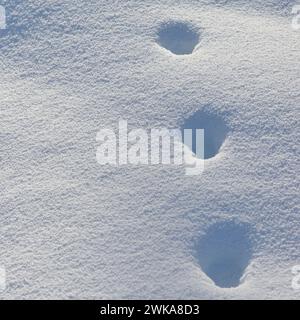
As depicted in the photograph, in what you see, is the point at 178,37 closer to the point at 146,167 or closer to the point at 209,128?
the point at 209,128

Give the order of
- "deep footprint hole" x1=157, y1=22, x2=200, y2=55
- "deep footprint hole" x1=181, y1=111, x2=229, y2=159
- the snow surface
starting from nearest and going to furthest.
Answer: the snow surface < "deep footprint hole" x1=181, y1=111, x2=229, y2=159 < "deep footprint hole" x1=157, y1=22, x2=200, y2=55

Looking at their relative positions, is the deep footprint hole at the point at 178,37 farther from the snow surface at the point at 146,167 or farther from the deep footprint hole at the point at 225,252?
the deep footprint hole at the point at 225,252

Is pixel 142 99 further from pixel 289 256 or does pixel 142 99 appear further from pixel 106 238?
pixel 289 256

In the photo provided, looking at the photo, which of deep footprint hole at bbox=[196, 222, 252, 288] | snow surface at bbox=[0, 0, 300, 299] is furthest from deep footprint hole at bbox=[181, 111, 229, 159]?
deep footprint hole at bbox=[196, 222, 252, 288]

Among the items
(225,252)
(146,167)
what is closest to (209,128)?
(146,167)

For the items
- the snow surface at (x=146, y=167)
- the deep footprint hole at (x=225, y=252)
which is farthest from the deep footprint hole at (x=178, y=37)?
the deep footprint hole at (x=225, y=252)

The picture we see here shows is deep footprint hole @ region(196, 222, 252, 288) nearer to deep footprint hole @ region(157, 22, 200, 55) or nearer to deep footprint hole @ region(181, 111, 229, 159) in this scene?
deep footprint hole @ region(181, 111, 229, 159)

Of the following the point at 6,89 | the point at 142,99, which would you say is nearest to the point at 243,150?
the point at 142,99
